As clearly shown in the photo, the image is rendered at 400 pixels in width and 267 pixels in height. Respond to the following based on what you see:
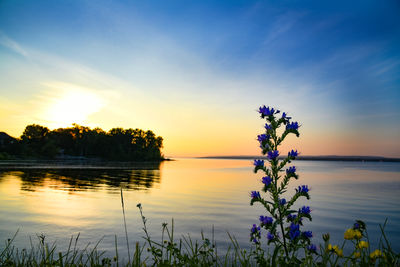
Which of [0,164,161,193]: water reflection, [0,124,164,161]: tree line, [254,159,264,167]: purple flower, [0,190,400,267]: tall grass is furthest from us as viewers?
[0,124,164,161]: tree line

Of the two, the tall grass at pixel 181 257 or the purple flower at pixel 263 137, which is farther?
the purple flower at pixel 263 137

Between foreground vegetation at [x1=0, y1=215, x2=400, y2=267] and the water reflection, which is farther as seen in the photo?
the water reflection

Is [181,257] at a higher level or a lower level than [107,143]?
lower

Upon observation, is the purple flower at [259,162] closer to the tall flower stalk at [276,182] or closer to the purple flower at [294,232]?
the tall flower stalk at [276,182]

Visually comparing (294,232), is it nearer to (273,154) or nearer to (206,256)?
(273,154)

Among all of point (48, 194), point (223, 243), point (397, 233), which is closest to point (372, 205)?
point (397, 233)

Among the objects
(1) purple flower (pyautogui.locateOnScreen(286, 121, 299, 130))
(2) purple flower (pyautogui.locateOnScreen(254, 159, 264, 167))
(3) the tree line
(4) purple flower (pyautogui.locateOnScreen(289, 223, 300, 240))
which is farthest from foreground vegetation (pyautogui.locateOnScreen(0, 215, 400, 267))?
(3) the tree line

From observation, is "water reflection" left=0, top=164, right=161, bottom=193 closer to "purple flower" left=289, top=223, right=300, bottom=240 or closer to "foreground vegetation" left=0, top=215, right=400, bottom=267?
"foreground vegetation" left=0, top=215, right=400, bottom=267

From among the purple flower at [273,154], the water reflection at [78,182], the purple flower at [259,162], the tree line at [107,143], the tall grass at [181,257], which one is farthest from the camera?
the tree line at [107,143]

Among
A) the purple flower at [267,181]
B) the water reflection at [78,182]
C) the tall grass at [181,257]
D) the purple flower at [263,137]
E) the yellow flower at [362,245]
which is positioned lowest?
the water reflection at [78,182]

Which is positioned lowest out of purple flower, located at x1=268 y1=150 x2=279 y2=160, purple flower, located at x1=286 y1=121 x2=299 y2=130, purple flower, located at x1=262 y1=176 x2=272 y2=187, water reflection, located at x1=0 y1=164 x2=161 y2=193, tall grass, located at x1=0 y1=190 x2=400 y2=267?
water reflection, located at x1=0 y1=164 x2=161 y2=193

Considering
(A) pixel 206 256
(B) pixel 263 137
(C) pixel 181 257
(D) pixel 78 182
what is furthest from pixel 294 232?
(D) pixel 78 182

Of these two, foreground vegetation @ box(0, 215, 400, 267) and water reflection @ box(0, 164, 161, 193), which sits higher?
foreground vegetation @ box(0, 215, 400, 267)

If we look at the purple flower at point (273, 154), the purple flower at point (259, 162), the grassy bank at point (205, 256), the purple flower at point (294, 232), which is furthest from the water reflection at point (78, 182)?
the purple flower at point (294, 232)
